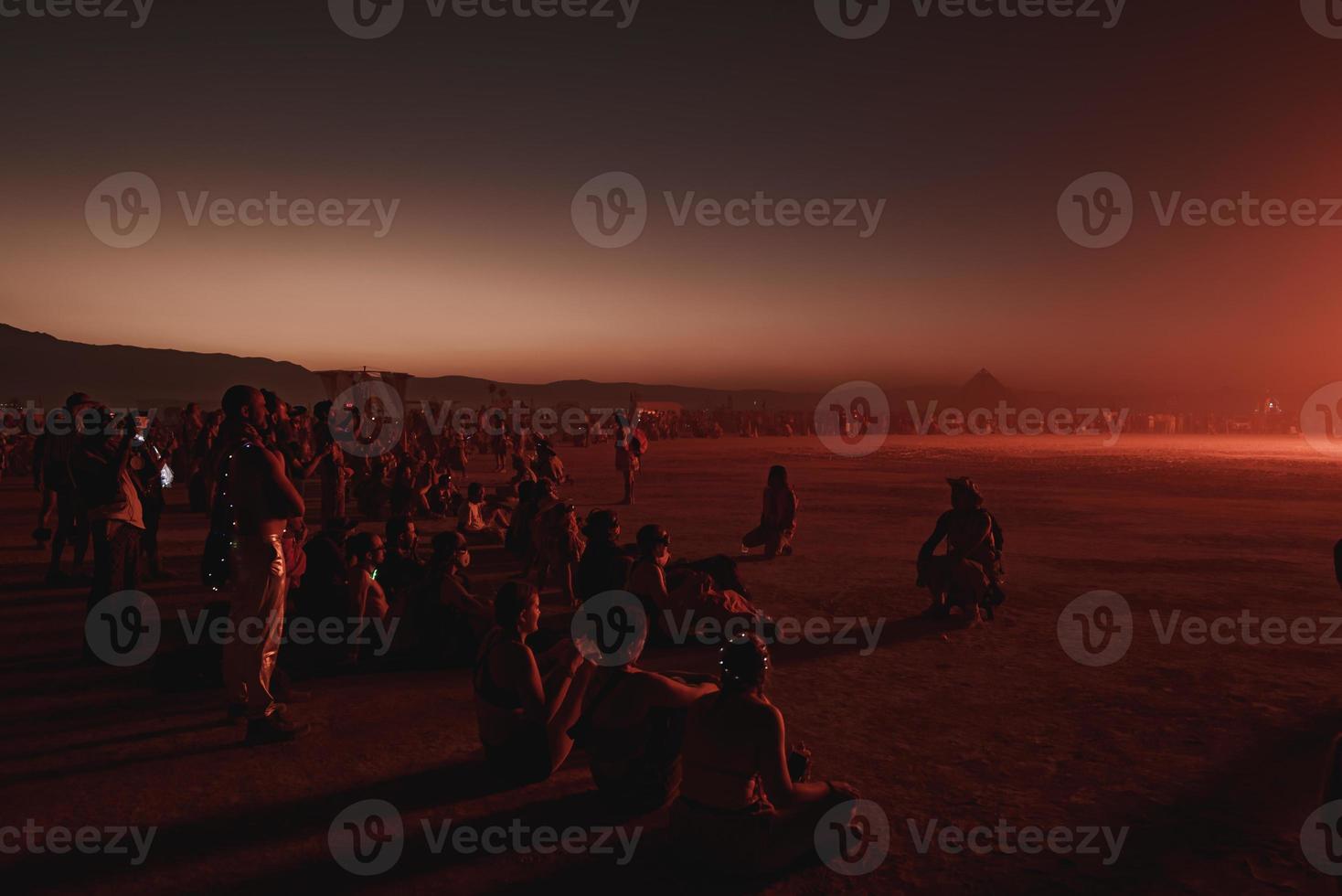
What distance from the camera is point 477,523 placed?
521 inches

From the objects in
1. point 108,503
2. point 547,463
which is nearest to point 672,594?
point 108,503

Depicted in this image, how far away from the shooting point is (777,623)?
7406mm

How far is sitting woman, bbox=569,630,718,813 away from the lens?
3.78m

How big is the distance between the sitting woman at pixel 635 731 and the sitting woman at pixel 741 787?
508mm

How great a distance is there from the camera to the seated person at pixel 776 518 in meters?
11.0

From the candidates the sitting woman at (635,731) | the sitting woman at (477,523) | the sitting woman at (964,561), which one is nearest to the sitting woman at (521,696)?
the sitting woman at (635,731)

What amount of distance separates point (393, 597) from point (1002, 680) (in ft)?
18.3

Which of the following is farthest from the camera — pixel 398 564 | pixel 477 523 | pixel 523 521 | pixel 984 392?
pixel 984 392

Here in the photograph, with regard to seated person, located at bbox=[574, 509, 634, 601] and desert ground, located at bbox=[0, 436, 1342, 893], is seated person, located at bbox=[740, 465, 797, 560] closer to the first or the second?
desert ground, located at bbox=[0, 436, 1342, 893]

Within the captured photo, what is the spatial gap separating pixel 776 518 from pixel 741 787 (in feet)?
26.5

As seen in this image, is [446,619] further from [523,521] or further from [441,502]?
[441,502]

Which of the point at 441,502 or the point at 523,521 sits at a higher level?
the point at 523,521

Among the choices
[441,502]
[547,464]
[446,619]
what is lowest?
[446,619]

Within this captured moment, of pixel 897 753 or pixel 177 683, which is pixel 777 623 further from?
pixel 177 683
